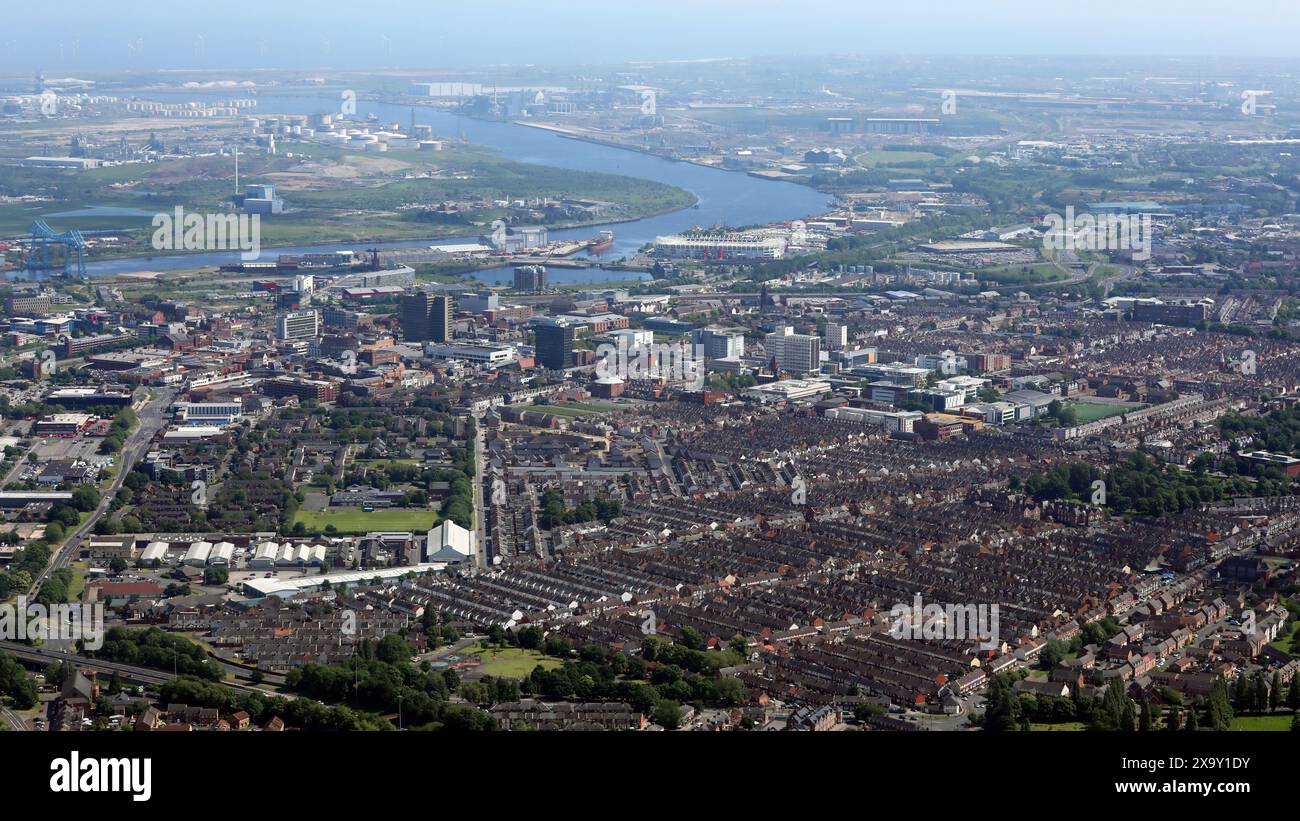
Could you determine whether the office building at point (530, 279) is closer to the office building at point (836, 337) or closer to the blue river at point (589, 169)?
the blue river at point (589, 169)

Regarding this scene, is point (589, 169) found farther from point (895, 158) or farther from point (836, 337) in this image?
point (836, 337)

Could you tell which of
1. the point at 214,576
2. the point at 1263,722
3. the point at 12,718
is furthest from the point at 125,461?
the point at 1263,722

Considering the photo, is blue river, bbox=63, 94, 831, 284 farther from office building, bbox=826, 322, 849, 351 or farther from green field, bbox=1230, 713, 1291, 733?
green field, bbox=1230, 713, 1291, 733

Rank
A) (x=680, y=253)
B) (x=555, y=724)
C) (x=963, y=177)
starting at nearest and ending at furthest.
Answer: (x=555, y=724) → (x=680, y=253) → (x=963, y=177)

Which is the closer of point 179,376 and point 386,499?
point 386,499
